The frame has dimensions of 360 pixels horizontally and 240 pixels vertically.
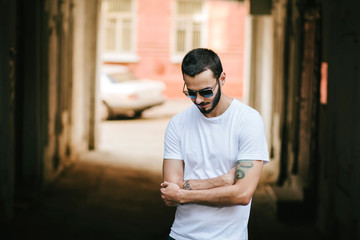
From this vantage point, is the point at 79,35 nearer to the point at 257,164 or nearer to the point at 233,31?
the point at 257,164

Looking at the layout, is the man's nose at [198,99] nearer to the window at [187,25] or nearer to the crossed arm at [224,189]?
the crossed arm at [224,189]

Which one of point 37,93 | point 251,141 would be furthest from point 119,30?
point 251,141

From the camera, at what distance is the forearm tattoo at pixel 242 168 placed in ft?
9.79

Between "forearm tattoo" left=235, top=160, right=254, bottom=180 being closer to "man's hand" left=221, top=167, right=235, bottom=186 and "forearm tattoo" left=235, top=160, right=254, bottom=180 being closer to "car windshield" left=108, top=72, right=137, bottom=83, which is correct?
"man's hand" left=221, top=167, right=235, bottom=186

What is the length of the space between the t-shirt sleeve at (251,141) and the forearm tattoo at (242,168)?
0.03 m

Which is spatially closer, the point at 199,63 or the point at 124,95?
the point at 199,63

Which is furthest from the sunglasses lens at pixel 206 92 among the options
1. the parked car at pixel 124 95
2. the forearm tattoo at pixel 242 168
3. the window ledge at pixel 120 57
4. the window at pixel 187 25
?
the window at pixel 187 25

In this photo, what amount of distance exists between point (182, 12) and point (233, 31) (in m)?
2.63

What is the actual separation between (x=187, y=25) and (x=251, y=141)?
24648mm

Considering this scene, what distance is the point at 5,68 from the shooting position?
22.0 ft

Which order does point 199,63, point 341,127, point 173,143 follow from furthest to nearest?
point 341,127
point 173,143
point 199,63

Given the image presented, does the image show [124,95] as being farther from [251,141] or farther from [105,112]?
[251,141]

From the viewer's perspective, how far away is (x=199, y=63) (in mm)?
2967

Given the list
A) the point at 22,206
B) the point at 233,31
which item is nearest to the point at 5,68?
the point at 22,206
